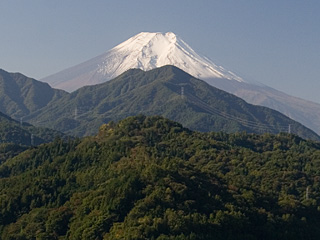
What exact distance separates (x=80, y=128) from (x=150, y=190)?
130731 millimetres

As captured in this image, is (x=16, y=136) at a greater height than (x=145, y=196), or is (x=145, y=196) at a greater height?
(x=145, y=196)

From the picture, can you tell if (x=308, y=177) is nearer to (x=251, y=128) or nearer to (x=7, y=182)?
(x=7, y=182)

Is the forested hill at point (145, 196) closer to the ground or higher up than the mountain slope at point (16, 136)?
higher up

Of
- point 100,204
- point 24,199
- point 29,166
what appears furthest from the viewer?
point 29,166

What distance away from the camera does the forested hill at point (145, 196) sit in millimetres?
43938

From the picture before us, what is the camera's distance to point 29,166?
68.5 m

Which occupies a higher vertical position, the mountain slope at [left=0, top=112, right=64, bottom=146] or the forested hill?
the forested hill

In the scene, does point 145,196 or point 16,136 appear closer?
point 145,196

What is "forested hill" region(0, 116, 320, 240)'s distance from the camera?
43938 mm

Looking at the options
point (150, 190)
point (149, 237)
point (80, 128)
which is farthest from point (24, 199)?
point (80, 128)

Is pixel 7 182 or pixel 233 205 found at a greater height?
pixel 233 205

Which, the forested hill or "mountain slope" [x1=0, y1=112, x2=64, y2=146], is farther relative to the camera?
"mountain slope" [x1=0, y1=112, x2=64, y2=146]

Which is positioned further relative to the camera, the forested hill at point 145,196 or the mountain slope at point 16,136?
the mountain slope at point 16,136

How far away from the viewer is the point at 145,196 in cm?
4728
